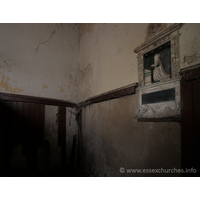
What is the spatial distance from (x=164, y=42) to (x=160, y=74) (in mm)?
414

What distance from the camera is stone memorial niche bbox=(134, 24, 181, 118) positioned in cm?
142

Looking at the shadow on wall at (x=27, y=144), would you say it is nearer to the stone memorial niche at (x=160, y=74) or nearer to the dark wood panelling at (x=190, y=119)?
the stone memorial niche at (x=160, y=74)

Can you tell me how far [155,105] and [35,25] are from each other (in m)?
3.06

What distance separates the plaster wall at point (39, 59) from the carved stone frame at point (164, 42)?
1.97 meters

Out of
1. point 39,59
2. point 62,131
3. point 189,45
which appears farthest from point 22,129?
point 189,45

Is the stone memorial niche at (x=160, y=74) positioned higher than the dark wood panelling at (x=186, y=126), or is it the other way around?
the stone memorial niche at (x=160, y=74)

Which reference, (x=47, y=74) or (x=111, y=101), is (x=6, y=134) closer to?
(x=47, y=74)

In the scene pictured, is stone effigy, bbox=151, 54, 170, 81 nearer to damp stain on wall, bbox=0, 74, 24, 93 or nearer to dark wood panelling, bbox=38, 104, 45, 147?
dark wood panelling, bbox=38, 104, 45, 147

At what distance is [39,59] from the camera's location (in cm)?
271

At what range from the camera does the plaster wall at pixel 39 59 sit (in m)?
2.36

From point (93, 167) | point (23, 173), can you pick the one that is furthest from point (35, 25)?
point (93, 167)

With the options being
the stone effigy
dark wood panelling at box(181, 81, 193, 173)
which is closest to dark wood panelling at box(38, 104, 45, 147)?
the stone effigy

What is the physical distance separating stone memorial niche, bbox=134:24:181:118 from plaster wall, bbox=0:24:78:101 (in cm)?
196

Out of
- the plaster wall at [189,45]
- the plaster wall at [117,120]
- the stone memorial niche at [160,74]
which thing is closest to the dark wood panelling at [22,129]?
the plaster wall at [117,120]
